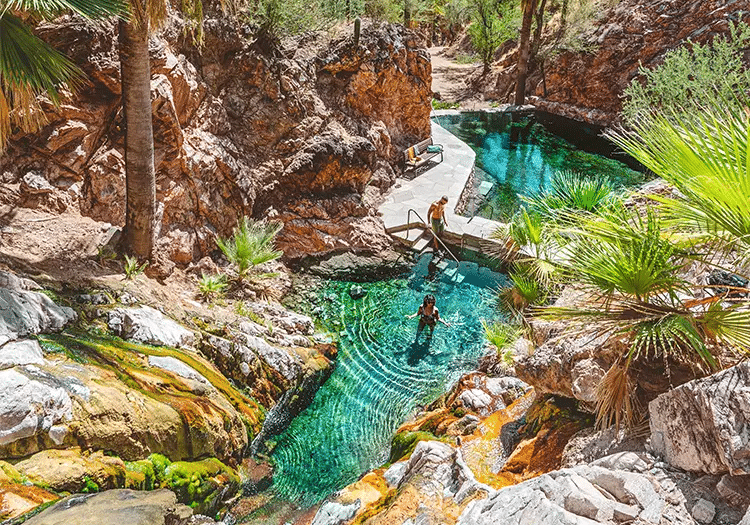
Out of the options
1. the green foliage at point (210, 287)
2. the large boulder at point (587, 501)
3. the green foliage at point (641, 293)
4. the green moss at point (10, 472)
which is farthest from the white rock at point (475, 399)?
the green moss at point (10, 472)

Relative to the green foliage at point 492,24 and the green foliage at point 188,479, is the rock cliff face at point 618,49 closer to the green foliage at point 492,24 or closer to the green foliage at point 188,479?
the green foliage at point 492,24

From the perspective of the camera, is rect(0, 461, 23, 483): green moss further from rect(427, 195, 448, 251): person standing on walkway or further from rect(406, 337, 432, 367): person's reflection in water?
rect(427, 195, 448, 251): person standing on walkway

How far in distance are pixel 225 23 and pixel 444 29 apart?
113 feet

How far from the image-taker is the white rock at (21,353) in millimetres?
4488

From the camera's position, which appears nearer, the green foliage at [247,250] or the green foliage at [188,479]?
the green foliage at [188,479]

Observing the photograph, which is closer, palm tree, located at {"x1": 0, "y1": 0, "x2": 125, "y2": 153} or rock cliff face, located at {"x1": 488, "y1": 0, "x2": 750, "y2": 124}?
palm tree, located at {"x1": 0, "y1": 0, "x2": 125, "y2": 153}

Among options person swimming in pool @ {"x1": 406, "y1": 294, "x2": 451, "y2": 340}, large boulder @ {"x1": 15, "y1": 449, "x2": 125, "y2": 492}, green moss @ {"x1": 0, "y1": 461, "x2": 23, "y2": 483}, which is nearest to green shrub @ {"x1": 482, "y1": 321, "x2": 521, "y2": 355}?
person swimming in pool @ {"x1": 406, "y1": 294, "x2": 451, "y2": 340}

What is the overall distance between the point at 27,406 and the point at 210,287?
4.63 m

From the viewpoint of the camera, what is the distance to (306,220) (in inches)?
462

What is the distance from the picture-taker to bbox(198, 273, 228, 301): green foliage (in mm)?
8766

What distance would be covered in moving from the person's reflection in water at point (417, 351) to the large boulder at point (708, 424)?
18.8 feet

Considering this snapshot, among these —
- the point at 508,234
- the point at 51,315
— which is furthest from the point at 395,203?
the point at 51,315

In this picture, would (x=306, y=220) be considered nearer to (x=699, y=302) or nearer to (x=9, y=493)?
(x=9, y=493)

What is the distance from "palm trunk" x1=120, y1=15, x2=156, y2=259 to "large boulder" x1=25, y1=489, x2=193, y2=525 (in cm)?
435
